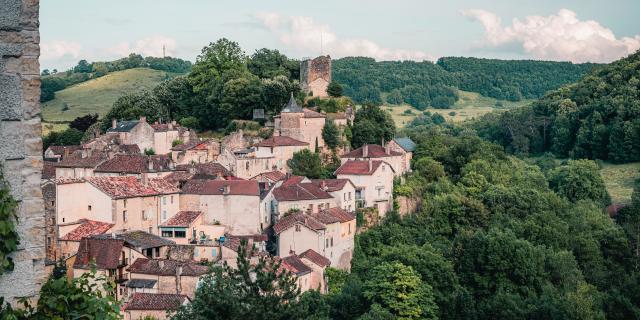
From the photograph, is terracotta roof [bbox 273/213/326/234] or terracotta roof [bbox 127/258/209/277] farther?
terracotta roof [bbox 273/213/326/234]

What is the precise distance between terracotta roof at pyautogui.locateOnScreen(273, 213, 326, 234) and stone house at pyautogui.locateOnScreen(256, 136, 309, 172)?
8006 mm

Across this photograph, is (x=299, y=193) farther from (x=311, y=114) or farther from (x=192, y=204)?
(x=311, y=114)

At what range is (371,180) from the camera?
48.5m

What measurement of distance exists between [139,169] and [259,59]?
74.3 feet

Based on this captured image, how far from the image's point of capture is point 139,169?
44312 mm

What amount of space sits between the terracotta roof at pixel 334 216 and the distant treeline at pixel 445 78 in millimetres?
72826

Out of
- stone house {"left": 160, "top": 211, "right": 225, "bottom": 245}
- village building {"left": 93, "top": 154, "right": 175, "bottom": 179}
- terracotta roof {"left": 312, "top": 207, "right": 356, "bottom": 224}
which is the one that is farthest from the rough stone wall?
village building {"left": 93, "top": 154, "right": 175, "bottom": 179}

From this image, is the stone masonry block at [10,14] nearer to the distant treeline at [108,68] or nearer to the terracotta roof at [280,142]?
the terracotta roof at [280,142]

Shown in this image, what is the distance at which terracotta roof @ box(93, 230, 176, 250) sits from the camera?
118ft

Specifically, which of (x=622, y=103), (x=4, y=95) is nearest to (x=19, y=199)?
(x=4, y=95)

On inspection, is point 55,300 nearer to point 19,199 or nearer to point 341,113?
point 19,199

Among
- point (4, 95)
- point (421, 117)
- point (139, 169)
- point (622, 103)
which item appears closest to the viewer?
point (4, 95)

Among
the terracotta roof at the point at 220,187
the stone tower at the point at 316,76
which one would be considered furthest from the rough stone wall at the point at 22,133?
the stone tower at the point at 316,76

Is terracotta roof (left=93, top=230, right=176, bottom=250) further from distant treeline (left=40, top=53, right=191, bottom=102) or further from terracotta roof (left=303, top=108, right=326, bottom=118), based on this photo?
distant treeline (left=40, top=53, right=191, bottom=102)
